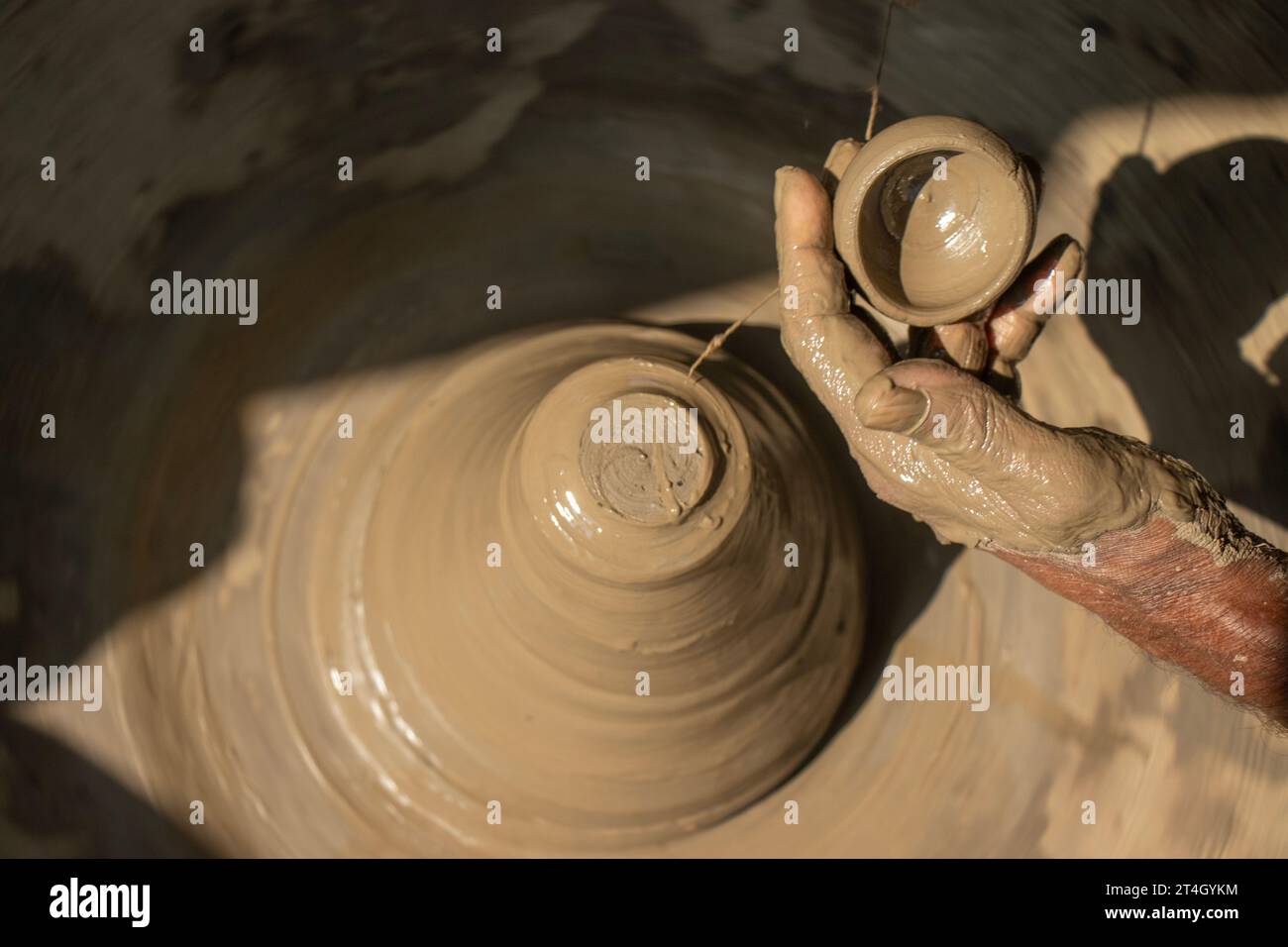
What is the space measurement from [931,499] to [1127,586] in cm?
31

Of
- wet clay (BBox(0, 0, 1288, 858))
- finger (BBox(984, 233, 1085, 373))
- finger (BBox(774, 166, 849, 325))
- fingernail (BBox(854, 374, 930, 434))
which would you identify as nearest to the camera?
fingernail (BBox(854, 374, 930, 434))

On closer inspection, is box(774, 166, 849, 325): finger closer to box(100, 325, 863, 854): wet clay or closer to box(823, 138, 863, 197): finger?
box(823, 138, 863, 197): finger

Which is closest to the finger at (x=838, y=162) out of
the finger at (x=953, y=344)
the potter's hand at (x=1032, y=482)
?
the potter's hand at (x=1032, y=482)

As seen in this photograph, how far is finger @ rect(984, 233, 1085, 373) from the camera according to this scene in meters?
1.61

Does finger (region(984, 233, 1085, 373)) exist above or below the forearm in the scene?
above

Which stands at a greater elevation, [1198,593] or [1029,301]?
[1029,301]

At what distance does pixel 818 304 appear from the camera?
1539mm

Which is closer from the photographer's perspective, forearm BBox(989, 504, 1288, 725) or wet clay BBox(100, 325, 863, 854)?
forearm BBox(989, 504, 1288, 725)

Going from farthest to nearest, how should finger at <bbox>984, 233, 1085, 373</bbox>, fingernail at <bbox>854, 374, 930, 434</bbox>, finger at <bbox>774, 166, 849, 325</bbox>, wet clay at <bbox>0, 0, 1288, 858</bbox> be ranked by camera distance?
wet clay at <bbox>0, 0, 1288, 858</bbox>, finger at <bbox>984, 233, 1085, 373</bbox>, finger at <bbox>774, 166, 849, 325</bbox>, fingernail at <bbox>854, 374, 930, 434</bbox>

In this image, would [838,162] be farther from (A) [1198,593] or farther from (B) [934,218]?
(A) [1198,593]

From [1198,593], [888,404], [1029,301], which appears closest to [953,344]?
[1029,301]

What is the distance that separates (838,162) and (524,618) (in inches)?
32.9

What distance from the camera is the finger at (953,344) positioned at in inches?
64.0

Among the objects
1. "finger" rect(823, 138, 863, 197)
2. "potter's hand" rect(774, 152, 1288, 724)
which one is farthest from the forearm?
"finger" rect(823, 138, 863, 197)
